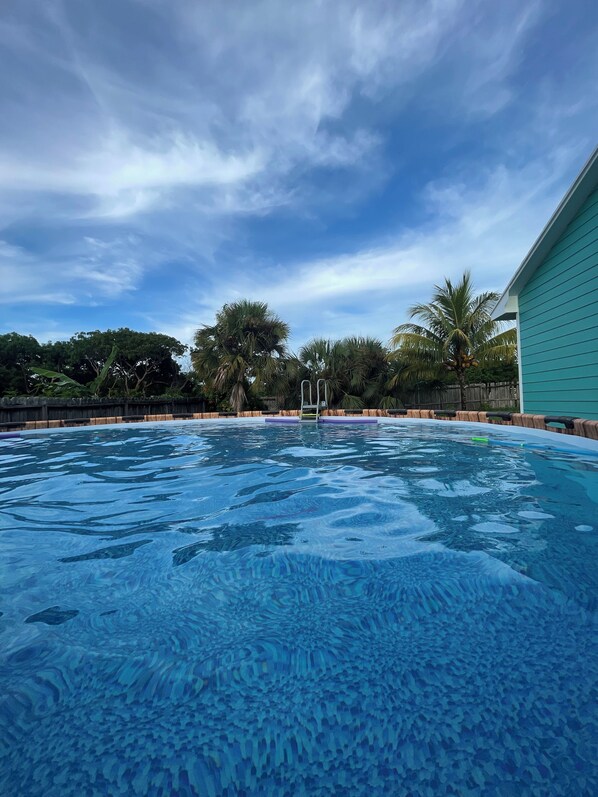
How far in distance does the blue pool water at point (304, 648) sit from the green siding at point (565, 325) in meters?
4.67

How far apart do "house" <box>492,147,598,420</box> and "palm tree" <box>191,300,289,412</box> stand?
8.93m

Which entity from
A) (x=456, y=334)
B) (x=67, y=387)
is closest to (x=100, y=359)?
(x=67, y=387)

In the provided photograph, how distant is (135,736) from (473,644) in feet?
3.70

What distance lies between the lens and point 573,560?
6.60 ft

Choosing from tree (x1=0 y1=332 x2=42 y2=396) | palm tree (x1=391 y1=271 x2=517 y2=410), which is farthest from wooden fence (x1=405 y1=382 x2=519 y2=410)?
tree (x1=0 y1=332 x2=42 y2=396)

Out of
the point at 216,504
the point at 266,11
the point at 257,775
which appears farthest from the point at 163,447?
the point at 266,11

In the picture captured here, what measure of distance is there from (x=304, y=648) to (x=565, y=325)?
8.10 m

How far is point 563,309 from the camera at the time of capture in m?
7.38

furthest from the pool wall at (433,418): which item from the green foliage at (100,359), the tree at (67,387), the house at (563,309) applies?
the green foliage at (100,359)

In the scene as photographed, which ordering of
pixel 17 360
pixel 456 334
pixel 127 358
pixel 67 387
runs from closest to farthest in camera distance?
pixel 456 334 → pixel 67 387 → pixel 17 360 → pixel 127 358

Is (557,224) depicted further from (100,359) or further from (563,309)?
(100,359)

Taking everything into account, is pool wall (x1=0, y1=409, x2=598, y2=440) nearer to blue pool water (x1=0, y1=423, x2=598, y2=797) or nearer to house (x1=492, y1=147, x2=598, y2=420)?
house (x1=492, y1=147, x2=598, y2=420)

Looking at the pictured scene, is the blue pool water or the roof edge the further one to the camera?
the roof edge

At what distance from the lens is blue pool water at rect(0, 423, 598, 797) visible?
0.96 m
